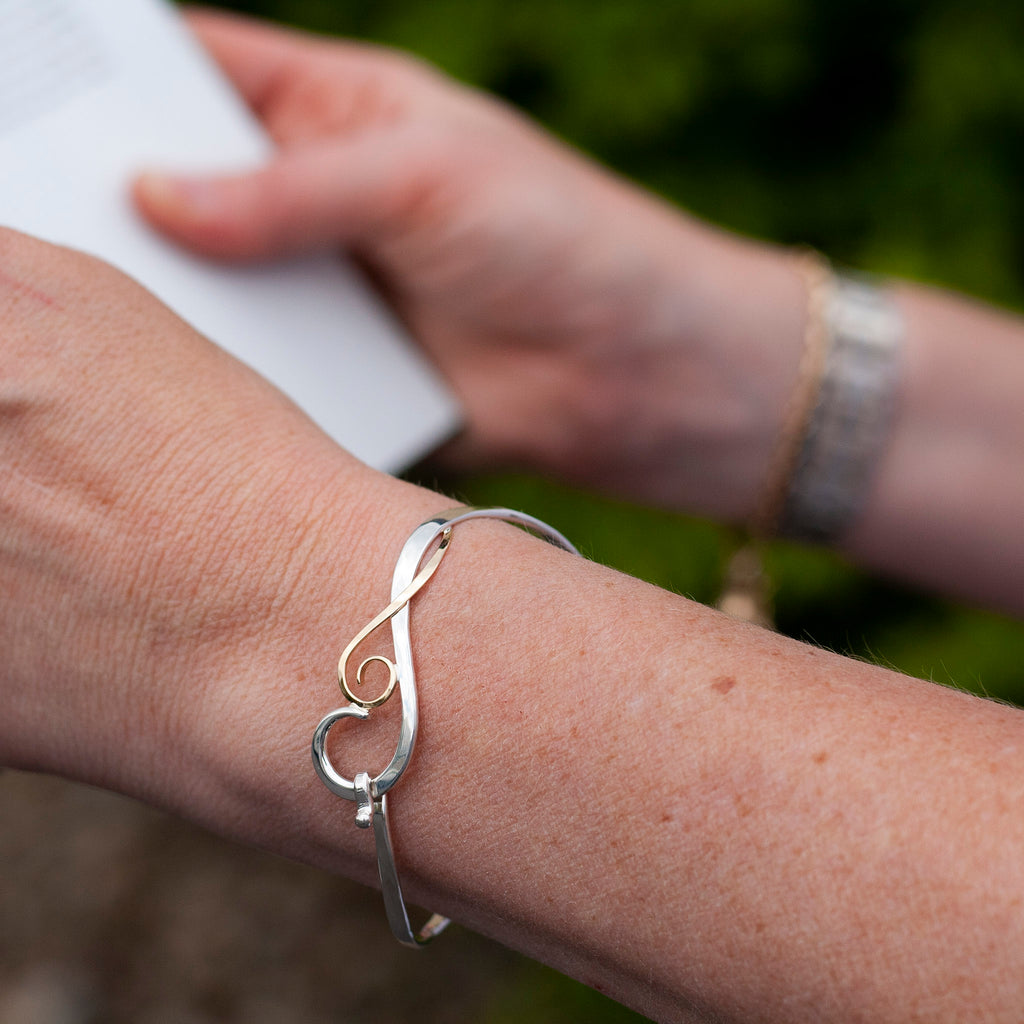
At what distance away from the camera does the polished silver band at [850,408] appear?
1.92m

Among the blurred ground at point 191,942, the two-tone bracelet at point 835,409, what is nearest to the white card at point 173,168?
the two-tone bracelet at point 835,409

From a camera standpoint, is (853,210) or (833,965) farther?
(853,210)

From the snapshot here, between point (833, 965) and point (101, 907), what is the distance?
2.63m

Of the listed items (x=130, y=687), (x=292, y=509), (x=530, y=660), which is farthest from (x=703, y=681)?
(x=130, y=687)

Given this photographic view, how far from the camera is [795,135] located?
2.51 metres

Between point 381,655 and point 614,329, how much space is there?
3.85 feet

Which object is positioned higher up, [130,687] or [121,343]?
[121,343]

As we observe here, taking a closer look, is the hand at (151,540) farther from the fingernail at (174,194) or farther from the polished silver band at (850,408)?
the polished silver band at (850,408)

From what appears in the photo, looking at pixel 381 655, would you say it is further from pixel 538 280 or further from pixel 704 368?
pixel 704 368

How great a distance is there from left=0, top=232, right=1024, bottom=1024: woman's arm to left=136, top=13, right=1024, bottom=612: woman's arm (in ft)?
2.89

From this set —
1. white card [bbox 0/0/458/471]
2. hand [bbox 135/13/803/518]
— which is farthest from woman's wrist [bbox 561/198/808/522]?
white card [bbox 0/0/458/471]

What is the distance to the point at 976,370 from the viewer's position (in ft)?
6.43

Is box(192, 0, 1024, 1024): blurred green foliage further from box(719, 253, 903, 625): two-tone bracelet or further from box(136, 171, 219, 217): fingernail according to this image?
box(136, 171, 219, 217): fingernail

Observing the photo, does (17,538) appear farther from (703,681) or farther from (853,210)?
(853,210)
